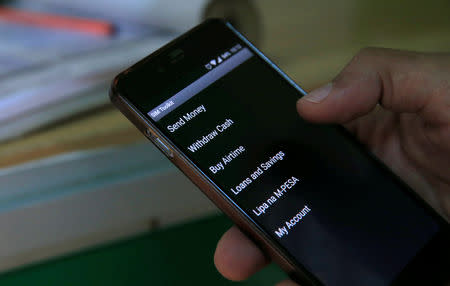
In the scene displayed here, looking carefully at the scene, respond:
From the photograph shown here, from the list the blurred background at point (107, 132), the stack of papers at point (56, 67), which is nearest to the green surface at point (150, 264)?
the blurred background at point (107, 132)

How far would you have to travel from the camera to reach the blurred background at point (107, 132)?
46 centimetres

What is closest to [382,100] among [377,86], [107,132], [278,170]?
[377,86]

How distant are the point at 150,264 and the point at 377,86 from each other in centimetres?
31

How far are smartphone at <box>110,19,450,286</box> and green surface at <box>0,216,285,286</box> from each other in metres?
0.16

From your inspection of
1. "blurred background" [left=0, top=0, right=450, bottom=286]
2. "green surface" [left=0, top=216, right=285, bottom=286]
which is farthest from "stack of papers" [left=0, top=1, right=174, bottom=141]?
"green surface" [left=0, top=216, right=285, bottom=286]

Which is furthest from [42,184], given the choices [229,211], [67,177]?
[229,211]

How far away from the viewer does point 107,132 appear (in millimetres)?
478

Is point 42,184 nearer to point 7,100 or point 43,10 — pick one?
point 7,100

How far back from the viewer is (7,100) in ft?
1.51

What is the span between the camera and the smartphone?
0.40 m

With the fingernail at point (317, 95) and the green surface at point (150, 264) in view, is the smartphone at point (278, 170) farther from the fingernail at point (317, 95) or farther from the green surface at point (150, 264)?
the green surface at point (150, 264)

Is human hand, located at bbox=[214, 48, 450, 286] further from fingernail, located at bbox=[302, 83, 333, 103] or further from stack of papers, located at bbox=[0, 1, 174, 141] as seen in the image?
stack of papers, located at bbox=[0, 1, 174, 141]

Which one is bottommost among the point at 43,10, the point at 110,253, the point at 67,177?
the point at 110,253

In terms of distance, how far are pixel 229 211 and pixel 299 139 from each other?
3.9 inches
